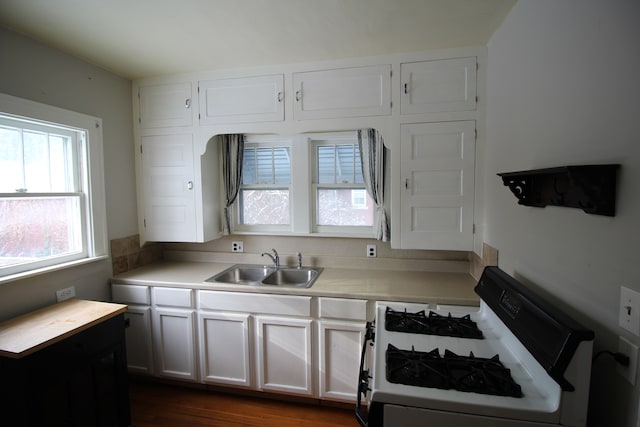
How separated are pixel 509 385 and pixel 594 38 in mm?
1173

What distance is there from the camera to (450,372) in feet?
3.47

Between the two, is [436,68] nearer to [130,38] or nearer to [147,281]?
[130,38]

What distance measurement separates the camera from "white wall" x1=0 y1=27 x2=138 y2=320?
173 centimetres

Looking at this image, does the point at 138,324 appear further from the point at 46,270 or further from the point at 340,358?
the point at 340,358

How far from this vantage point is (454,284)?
2.09 meters

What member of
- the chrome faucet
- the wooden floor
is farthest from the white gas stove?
the chrome faucet

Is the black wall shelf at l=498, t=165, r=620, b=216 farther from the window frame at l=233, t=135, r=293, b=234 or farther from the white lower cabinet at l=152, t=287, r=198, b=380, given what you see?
the white lower cabinet at l=152, t=287, r=198, b=380

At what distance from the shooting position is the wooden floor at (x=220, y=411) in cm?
196

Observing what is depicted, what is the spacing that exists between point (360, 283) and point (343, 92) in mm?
1442

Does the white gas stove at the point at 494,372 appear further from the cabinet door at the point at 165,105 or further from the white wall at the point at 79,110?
the cabinet door at the point at 165,105

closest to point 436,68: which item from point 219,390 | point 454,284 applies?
point 454,284

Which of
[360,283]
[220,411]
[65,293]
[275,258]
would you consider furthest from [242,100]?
[220,411]

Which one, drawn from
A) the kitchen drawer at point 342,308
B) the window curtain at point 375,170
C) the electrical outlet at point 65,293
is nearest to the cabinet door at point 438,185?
the window curtain at point 375,170

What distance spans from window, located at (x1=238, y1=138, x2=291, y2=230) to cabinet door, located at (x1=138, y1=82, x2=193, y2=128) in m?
0.59
